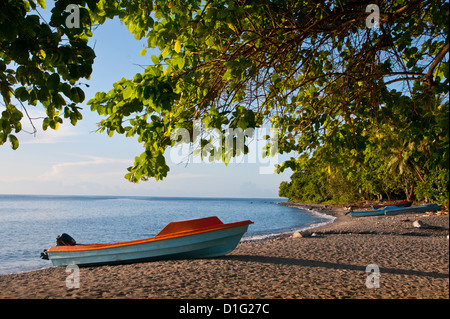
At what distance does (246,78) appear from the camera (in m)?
4.96

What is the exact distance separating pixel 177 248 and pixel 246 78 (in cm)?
538

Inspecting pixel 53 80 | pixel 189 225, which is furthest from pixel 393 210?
pixel 53 80

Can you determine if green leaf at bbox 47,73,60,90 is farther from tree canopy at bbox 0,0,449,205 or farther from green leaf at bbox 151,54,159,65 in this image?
green leaf at bbox 151,54,159,65

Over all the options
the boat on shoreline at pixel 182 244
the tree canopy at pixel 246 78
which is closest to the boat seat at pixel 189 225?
the boat on shoreline at pixel 182 244

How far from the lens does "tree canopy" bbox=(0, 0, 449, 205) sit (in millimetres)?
3090

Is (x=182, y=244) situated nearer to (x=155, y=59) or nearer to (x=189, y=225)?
(x=189, y=225)

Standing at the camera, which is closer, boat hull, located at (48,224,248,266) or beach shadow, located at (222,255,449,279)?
beach shadow, located at (222,255,449,279)

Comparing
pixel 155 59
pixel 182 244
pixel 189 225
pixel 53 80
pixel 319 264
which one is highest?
pixel 155 59

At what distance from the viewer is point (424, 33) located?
18.7 feet

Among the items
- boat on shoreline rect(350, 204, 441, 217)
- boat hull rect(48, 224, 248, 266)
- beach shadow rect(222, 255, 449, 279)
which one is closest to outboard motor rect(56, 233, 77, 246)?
boat hull rect(48, 224, 248, 266)
